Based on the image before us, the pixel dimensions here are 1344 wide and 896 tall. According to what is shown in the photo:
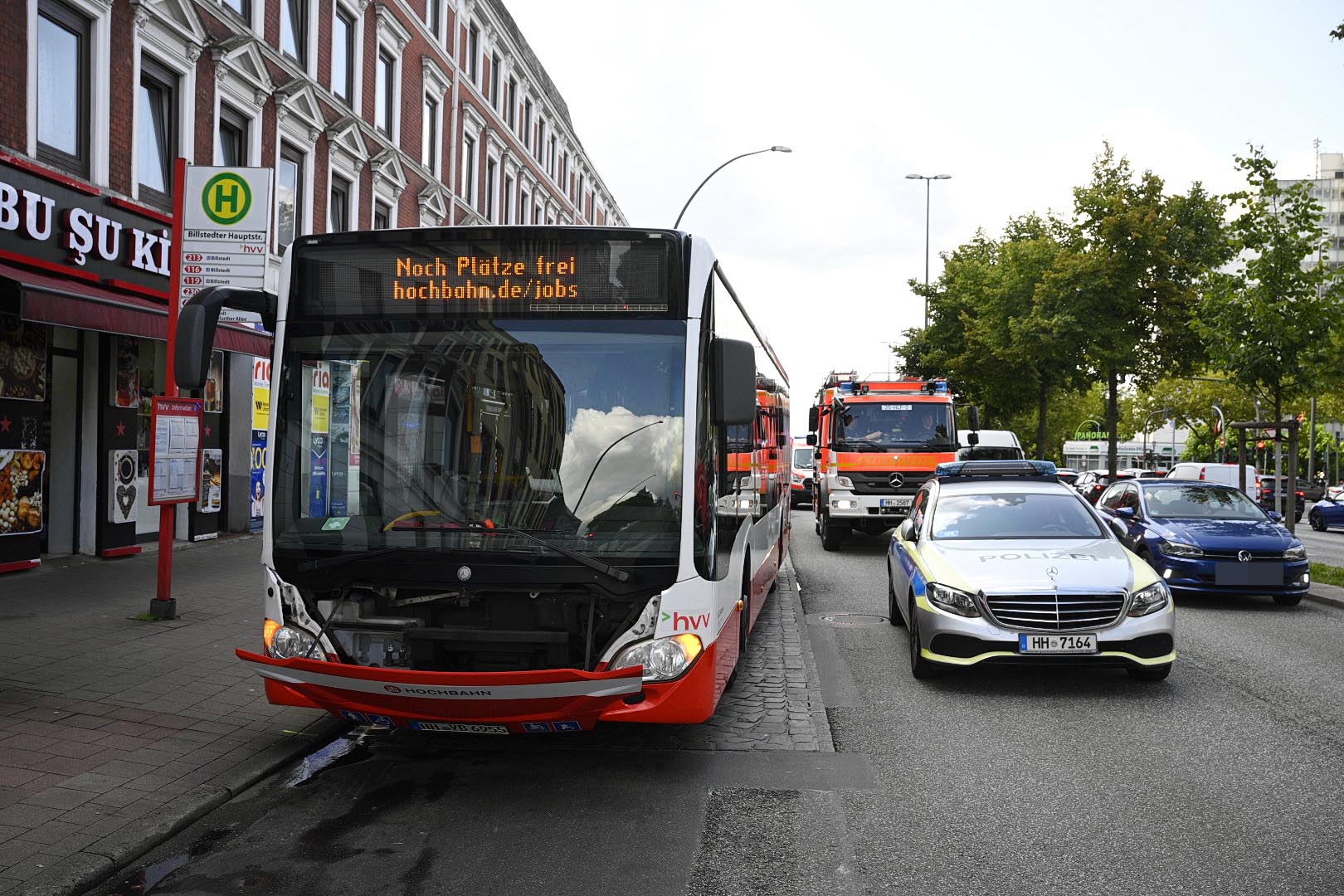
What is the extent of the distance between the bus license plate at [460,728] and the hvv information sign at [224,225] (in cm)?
546

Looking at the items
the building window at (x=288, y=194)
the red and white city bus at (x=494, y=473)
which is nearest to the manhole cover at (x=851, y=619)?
the red and white city bus at (x=494, y=473)

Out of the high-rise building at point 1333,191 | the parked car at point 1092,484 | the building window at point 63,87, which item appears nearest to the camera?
Result: the building window at point 63,87

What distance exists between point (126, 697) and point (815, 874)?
4.57m

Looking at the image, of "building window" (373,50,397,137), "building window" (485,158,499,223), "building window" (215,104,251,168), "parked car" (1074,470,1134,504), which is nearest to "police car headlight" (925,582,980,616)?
"building window" (215,104,251,168)

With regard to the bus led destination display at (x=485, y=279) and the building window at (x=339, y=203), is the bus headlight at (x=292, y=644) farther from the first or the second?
the building window at (x=339, y=203)

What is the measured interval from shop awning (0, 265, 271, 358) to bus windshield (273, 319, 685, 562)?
465cm

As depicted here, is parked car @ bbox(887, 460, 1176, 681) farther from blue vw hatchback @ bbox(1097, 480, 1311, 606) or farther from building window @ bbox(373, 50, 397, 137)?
building window @ bbox(373, 50, 397, 137)

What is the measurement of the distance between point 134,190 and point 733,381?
1211cm

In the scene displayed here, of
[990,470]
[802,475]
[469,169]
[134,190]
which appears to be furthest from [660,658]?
[802,475]

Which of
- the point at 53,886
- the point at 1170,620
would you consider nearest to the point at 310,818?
the point at 53,886

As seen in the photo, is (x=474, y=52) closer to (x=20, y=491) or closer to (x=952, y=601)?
(x=20, y=491)

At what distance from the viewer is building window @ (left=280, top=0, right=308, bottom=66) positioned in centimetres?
2014

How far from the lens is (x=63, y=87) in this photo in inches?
549

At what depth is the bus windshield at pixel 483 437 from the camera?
5.38m
